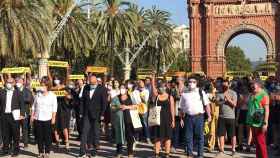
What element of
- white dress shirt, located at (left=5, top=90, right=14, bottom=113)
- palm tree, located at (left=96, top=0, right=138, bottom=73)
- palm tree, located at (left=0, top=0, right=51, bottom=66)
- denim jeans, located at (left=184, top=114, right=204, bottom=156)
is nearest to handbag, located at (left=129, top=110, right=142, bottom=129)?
denim jeans, located at (left=184, top=114, right=204, bottom=156)

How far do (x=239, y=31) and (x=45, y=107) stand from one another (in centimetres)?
4538

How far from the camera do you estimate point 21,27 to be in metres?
28.6

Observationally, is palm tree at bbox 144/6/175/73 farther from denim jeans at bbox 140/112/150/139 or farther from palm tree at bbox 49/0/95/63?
denim jeans at bbox 140/112/150/139

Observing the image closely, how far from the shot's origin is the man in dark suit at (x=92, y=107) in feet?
49.4

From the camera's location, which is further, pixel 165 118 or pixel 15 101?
pixel 15 101

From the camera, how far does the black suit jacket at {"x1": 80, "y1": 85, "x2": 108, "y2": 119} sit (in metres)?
15.1

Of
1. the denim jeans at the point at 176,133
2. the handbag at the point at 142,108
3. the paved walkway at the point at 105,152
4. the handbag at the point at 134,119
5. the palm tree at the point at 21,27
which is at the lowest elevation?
the paved walkway at the point at 105,152

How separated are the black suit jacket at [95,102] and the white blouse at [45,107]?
2.67 feet

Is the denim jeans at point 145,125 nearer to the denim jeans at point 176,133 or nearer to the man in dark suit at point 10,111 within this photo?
the denim jeans at point 176,133

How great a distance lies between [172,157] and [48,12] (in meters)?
18.3

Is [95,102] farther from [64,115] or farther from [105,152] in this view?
[64,115]

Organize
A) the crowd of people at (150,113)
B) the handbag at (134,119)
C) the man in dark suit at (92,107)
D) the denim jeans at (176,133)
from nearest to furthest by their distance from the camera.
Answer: the crowd of people at (150,113) < the man in dark suit at (92,107) < the handbag at (134,119) < the denim jeans at (176,133)

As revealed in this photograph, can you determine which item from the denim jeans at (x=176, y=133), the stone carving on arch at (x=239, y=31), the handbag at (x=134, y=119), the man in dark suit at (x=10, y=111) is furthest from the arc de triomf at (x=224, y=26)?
the man in dark suit at (x=10, y=111)

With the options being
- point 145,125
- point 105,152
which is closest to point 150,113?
point 105,152
